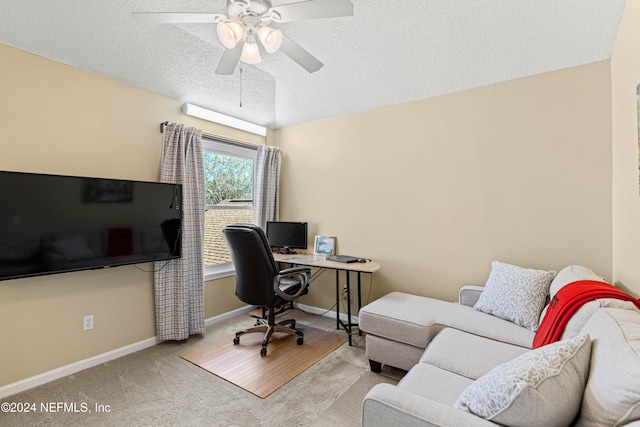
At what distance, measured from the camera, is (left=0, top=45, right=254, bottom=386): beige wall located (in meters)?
2.04

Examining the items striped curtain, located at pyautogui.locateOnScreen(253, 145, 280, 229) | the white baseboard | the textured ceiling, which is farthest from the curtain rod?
the white baseboard

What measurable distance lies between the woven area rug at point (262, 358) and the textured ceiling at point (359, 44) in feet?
8.38

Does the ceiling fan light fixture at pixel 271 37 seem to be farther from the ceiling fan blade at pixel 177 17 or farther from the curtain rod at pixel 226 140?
the curtain rod at pixel 226 140

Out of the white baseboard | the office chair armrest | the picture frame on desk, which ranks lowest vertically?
the white baseboard

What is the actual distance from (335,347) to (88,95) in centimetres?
309

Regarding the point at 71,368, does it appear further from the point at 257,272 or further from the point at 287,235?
the point at 287,235

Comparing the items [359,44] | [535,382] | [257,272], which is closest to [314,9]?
[359,44]

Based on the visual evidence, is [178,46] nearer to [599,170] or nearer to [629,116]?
[629,116]

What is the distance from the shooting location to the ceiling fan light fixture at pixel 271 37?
1.71 metres

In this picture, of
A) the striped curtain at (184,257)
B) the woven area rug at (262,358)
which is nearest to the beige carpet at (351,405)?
the woven area rug at (262,358)

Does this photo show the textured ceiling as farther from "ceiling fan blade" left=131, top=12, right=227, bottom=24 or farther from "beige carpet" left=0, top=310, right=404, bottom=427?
"beige carpet" left=0, top=310, right=404, bottom=427

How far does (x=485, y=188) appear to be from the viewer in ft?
8.80

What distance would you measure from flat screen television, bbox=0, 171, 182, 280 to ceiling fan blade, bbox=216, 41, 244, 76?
124cm

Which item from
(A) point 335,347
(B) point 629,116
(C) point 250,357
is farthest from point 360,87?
(C) point 250,357
